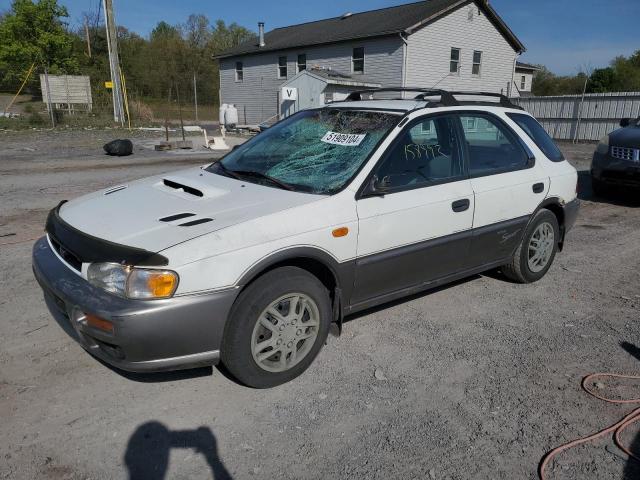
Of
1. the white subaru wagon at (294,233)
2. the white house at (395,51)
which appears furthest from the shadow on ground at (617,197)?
the white house at (395,51)

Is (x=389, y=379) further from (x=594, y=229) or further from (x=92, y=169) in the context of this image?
(x=92, y=169)

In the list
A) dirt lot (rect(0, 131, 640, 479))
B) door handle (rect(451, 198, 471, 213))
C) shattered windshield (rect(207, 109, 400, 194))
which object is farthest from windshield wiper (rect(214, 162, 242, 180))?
door handle (rect(451, 198, 471, 213))

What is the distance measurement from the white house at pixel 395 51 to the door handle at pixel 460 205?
2098 centimetres

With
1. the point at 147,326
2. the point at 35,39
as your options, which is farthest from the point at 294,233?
the point at 35,39

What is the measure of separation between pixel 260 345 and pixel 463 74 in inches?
1040

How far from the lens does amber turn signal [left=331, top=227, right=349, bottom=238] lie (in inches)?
127

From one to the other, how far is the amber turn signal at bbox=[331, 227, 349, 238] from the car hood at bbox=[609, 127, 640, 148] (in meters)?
7.04

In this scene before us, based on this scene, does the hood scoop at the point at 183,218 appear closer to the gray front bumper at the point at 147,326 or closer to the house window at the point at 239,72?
the gray front bumper at the point at 147,326

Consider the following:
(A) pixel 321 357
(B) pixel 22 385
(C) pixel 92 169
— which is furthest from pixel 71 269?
(C) pixel 92 169

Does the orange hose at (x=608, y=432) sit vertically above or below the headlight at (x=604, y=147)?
below

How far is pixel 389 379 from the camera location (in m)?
3.29

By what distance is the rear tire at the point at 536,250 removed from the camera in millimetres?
4750

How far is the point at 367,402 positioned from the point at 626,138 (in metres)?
7.59

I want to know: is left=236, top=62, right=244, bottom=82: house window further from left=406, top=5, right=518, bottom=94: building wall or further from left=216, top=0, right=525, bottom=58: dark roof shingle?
left=406, top=5, right=518, bottom=94: building wall
